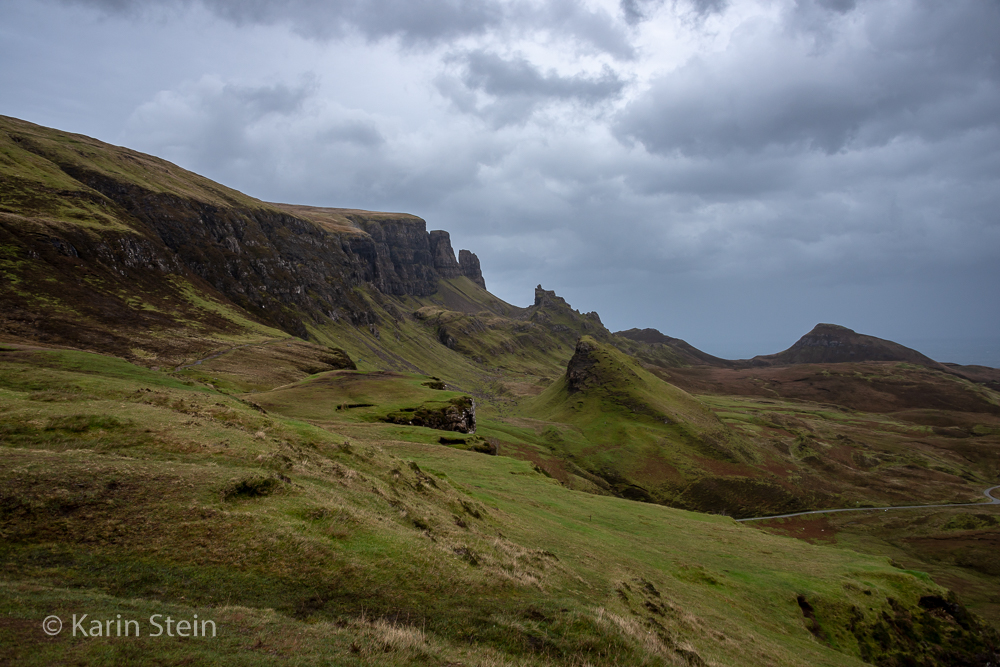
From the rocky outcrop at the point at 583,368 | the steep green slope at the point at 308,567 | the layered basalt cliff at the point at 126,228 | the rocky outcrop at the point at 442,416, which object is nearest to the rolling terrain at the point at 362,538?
the steep green slope at the point at 308,567

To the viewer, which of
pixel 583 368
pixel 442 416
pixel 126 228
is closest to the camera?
pixel 442 416

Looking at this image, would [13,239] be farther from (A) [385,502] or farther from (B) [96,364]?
(A) [385,502]

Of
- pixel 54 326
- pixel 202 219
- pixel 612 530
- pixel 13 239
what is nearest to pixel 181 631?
pixel 612 530

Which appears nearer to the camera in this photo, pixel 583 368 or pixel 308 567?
pixel 308 567

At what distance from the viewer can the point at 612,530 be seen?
4231 cm

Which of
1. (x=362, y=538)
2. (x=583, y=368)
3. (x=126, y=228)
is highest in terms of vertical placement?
(x=126, y=228)

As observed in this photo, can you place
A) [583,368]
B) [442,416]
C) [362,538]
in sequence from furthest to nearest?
[583,368]
[442,416]
[362,538]

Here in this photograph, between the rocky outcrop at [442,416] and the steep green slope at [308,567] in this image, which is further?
the rocky outcrop at [442,416]

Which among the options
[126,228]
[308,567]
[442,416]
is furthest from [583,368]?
[308,567]

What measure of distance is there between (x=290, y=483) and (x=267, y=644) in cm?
1025

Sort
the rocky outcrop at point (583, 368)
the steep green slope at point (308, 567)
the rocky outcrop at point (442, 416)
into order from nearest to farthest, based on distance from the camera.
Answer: the steep green slope at point (308, 567), the rocky outcrop at point (442, 416), the rocky outcrop at point (583, 368)

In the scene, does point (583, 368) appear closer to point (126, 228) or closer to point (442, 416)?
point (442, 416)

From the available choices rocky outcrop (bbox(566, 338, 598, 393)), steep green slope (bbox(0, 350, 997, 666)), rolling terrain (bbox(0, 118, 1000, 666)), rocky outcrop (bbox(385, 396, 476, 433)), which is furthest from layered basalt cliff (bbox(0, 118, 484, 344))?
steep green slope (bbox(0, 350, 997, 666))

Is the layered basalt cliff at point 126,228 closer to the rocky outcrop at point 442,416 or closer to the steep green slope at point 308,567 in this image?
the rocky outcrop at point 442,416
